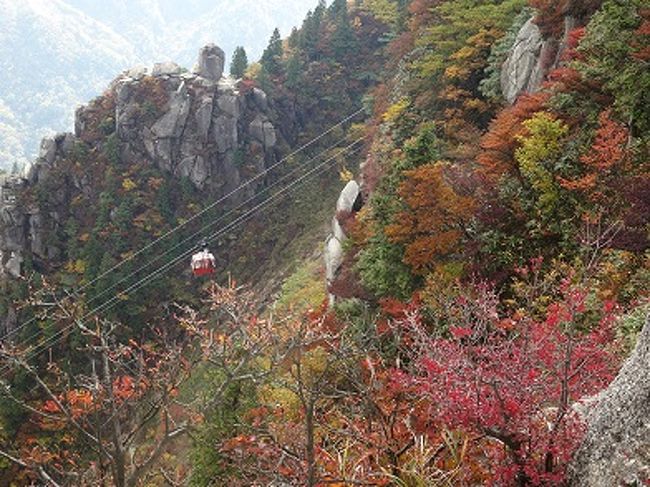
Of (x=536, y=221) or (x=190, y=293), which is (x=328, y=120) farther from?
(x=536, y=221)

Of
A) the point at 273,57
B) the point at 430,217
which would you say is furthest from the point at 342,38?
the point at 430,217

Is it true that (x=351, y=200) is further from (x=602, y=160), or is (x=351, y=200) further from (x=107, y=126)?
(x=107, y=126)

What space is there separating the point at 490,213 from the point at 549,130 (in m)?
2.85

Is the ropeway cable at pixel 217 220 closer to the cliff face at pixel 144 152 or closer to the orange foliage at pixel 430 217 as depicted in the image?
the cliff face at pixel 144 152

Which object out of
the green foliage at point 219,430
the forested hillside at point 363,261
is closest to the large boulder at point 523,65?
the forested hillside at point 363,261

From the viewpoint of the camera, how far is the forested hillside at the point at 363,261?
6.80 metres

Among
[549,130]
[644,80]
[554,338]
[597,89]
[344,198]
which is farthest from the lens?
[344,198]

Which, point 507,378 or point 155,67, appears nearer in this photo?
point 507,378

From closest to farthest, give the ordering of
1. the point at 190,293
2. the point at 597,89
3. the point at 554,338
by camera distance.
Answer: the point at 554,338
the point at 597,89
the point at 190,293

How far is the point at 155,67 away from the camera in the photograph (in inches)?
1919

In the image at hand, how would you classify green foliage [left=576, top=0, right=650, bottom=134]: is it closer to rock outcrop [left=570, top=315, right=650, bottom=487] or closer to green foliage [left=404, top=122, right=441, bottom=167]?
green foliage [left=404, top=122, right=441, bottom=167]

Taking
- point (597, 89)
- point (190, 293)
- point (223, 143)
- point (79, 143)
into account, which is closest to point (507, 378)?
point (597, 89)

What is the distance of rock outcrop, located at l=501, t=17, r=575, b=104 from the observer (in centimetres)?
2047

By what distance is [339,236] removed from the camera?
26.3 metres
